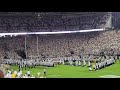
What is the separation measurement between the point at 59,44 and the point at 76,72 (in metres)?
2.70

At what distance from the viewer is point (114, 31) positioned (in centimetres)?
1953

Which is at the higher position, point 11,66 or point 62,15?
point 62,15

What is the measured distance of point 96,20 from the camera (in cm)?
1952

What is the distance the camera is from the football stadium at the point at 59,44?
17172mm

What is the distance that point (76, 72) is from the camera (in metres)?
17.1

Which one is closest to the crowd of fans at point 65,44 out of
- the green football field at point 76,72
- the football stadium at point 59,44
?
the football stadium at point 59,44

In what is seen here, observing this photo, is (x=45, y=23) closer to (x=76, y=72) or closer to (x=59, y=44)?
(x=59, y=44)

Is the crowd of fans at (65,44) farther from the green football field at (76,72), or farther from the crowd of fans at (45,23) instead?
the green football field at (76,72)

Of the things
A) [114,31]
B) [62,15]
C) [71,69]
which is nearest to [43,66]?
[71,69]
